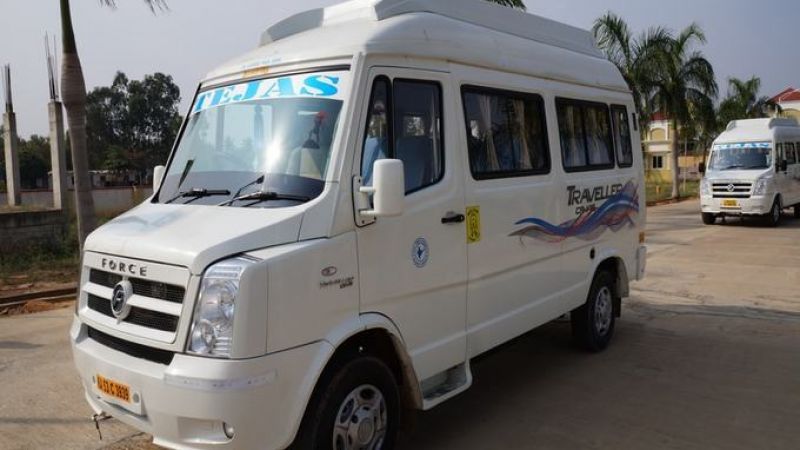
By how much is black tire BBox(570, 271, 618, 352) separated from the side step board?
221 cm

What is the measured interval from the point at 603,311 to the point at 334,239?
13.0ft

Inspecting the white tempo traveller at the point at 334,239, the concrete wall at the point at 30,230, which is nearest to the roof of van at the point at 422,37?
the white tempo traveller at the point at 334,239

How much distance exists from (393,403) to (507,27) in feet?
10.3

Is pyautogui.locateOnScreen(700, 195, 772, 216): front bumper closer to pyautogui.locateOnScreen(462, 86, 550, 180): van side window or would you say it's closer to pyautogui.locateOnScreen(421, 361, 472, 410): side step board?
pyautogui.locateOnScreen(462, 86, 550, 180): van side window

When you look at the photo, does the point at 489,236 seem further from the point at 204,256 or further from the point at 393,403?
the point at 204,256

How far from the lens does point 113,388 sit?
3.37 metres

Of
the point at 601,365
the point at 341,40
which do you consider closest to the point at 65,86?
the point at 341,40

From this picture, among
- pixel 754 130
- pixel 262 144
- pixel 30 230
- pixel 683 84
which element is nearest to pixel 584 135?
pixel 262 144

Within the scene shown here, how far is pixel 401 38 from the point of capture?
3896 millimetres

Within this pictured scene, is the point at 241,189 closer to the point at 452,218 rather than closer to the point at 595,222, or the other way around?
the point at 452,218

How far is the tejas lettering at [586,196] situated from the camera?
18.4 ft

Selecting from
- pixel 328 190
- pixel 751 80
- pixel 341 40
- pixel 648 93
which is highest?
pixel 751 80

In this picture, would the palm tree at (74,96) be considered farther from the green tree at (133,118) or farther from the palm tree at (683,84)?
the green tree at (133,118)

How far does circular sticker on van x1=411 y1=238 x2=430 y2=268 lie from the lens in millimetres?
3869
